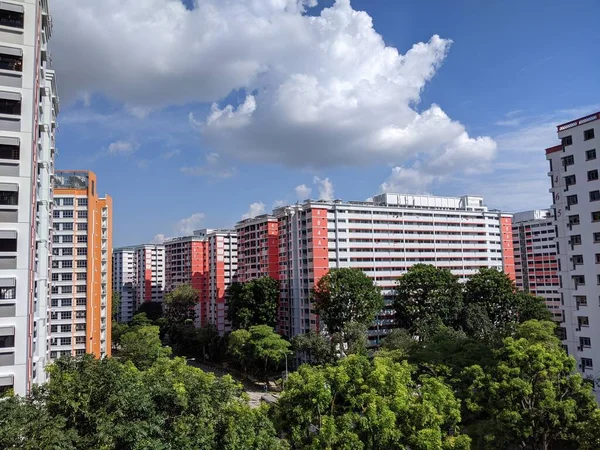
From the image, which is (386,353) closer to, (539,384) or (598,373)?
(598,373)

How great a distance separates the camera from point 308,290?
66.3 meters

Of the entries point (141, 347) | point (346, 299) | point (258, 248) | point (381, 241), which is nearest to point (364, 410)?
point (346, 299)

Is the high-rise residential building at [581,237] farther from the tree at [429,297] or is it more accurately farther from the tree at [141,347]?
the tree at [141,347]

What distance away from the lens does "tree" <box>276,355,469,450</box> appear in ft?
54.3

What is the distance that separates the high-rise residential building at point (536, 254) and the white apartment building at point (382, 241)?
2393 cm

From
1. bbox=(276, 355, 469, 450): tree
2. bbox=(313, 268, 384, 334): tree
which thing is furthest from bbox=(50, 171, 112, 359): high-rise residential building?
bbox=(276, 355, 469, 450): tree

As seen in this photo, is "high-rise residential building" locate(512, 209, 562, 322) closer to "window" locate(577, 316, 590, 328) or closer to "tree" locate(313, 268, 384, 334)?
"tree" locate(313, 268, 384, 334)

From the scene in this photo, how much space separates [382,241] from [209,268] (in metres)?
46.2

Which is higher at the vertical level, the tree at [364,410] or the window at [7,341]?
the window at [7,341]

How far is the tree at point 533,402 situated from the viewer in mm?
19922

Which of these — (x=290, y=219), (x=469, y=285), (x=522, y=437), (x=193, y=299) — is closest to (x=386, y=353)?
(x=522, y=437)

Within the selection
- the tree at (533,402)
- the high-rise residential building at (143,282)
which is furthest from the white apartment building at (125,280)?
the tree at (533,402)

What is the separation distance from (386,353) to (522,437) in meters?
19.1

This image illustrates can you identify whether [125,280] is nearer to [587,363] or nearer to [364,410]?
[587,363]
